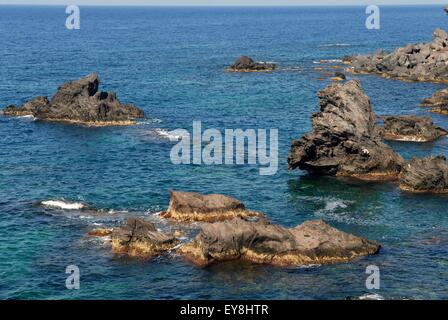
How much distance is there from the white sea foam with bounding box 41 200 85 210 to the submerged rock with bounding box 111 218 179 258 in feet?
48.9

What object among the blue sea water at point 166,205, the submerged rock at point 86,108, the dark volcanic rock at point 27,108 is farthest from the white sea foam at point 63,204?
the dark volcanic rock at point 27,108

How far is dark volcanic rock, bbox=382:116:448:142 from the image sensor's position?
118m

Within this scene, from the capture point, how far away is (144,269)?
2665 inches

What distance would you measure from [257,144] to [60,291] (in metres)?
61.0

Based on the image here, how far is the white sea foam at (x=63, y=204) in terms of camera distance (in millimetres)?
86125

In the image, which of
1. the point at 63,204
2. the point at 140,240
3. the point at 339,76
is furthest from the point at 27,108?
the point at 339,76

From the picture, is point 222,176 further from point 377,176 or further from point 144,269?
point 144,269

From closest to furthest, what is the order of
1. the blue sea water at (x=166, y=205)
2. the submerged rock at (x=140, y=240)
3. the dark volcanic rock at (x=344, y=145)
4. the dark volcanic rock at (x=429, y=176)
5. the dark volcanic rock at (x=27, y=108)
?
1. the blue sea water at (x=166, y=205)
2. the submerged rock at (x=140, y=240)
3. the dark volcanic rock at (x=429, y=176)
4. the dark volcanic rock at (x=344, y=145)
5. the dark volcanic rock at (x=27, y=108)

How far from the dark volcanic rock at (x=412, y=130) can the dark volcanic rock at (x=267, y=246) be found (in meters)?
51.6

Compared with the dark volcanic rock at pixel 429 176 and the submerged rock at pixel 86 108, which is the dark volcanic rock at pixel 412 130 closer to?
the dark volcanic rock at pixel 429 176

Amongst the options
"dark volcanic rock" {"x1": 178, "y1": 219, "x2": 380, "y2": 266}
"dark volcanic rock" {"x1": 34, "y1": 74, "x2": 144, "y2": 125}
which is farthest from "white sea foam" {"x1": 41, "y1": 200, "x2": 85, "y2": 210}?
"dark volcanic rock" {"x1": 34, "y1": 74, "x2": 144, "y2": 125}

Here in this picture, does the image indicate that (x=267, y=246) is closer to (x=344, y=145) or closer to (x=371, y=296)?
(x=371, y=296)

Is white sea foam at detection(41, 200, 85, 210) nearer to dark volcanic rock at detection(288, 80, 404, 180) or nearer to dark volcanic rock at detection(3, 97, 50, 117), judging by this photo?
dark volcanic rock at detection(288, 80, 404, 180)
